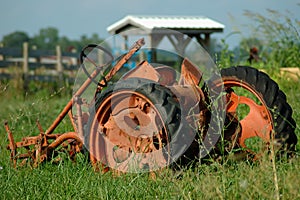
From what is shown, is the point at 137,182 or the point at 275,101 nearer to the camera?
the point at 137,182

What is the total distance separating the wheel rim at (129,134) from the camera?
425 centimetres

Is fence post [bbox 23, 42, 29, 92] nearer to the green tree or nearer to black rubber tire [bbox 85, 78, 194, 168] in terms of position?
black rubber tire [bbox 85, 78, 194, 168]

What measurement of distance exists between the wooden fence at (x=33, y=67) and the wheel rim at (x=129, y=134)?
1300cm

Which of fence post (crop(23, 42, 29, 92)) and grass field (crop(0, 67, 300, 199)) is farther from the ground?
grass field (crop(0, 67, 300, 199))

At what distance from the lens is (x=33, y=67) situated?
1997 cm

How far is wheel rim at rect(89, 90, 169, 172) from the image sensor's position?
425 centimetres

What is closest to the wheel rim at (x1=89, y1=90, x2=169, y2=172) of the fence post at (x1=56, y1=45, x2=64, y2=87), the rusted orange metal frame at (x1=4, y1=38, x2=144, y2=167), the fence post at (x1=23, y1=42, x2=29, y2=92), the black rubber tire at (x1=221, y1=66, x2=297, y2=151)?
the rusted orange metal frame at (x1=4, y1=38, x2=144, y2=167)

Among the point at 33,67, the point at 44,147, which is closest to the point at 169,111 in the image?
the point at 44,147

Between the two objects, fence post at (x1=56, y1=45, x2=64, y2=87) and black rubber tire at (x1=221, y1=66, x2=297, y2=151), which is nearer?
black rubber tire at (x1=221, y1=66, x2=297, y2=151)

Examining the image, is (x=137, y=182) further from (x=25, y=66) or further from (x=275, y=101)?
(x=25, y=66)

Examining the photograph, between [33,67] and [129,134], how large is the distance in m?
16.1

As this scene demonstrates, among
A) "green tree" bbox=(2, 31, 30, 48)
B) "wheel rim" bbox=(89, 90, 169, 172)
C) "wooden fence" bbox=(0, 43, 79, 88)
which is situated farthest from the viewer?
"green tree" bbox=(2, 31, 30, 48)

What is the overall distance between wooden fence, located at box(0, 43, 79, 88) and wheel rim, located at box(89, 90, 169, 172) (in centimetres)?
1300

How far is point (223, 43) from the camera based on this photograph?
9.15 metres
